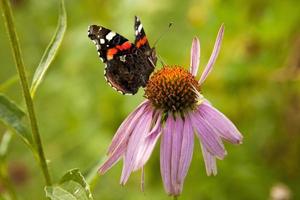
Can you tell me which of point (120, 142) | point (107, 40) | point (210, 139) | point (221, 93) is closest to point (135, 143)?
point (120, 142)

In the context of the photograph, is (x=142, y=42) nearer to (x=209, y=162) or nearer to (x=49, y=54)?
(x=49, y=54)

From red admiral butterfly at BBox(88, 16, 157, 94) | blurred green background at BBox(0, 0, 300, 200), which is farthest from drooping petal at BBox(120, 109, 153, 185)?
blurred green background at BBox(0, 0, 300, 200)

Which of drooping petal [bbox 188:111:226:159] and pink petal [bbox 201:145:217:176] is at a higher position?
drooping petal [bbox 188:111:226:159]

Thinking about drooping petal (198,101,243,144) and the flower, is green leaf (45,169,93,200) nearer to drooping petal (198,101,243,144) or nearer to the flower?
the flower

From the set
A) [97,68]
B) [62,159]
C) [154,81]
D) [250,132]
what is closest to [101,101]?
[97,68]

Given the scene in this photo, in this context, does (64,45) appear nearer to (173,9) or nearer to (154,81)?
(173,9)

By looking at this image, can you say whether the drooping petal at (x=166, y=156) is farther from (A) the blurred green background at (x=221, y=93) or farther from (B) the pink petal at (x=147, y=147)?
(A) the blurred green background at (x=221, y=93)
